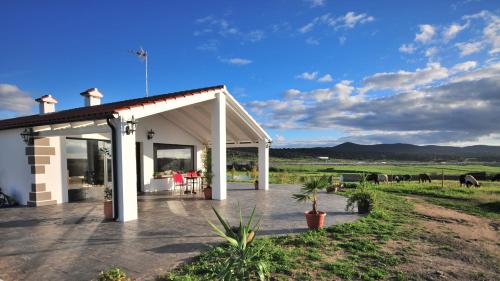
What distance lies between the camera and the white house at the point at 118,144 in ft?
26.7

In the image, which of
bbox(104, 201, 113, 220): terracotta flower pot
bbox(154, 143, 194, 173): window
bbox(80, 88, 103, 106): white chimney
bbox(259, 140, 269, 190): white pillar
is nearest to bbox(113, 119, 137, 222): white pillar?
bbox(104, 201, 113, 220): terracotta flower pot

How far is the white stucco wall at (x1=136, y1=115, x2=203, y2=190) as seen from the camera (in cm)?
1381

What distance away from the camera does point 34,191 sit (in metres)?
10.2

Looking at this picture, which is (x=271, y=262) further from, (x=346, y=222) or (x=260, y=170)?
(x=260, y=170)

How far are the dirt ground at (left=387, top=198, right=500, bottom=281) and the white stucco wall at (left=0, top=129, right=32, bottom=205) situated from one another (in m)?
11.2

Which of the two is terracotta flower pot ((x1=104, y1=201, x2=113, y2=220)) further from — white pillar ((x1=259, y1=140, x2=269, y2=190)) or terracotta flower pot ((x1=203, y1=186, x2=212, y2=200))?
white pillar ((x1=259, y1=140, x2=269, y2=190))

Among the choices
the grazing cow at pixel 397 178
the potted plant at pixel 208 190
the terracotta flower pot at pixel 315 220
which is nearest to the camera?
the terracotta flower pot at pixel 315 220

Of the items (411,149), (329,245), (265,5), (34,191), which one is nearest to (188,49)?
(265,5)

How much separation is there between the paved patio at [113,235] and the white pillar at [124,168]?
41cm

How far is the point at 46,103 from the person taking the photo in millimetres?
14359

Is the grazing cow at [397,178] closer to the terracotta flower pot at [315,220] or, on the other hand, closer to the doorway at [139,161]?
the doorway at [139,161]

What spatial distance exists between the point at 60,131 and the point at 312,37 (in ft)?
29.8

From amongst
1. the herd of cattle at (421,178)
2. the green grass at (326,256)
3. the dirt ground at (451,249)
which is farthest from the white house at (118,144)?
the herd of cattle at (421,178)

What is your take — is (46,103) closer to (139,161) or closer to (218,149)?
(139,161)
